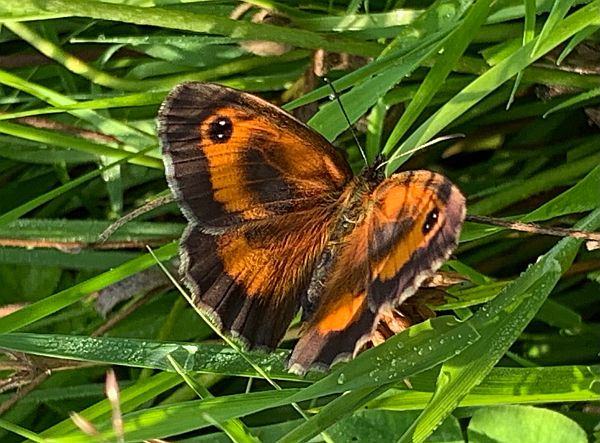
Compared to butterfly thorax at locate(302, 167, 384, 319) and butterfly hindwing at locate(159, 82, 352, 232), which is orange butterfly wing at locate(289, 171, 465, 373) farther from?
butterfly hindwing at locate(159, 82, 352, 232)

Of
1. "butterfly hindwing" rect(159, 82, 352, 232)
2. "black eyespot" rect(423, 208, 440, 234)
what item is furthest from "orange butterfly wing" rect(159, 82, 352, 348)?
"black eyespot" rect(423, 208, 440, 234)

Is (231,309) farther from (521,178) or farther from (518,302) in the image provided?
(521,178)

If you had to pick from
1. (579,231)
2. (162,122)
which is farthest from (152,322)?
(579,231)

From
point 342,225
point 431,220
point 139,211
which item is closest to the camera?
point 431,220

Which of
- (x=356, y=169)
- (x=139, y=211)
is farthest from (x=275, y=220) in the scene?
(x=356, y=169)

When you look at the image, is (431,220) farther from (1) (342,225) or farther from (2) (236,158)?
(2) (236,158)

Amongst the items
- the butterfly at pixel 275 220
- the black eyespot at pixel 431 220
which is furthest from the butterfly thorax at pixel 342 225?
the black eyespot at pixel 431 220
